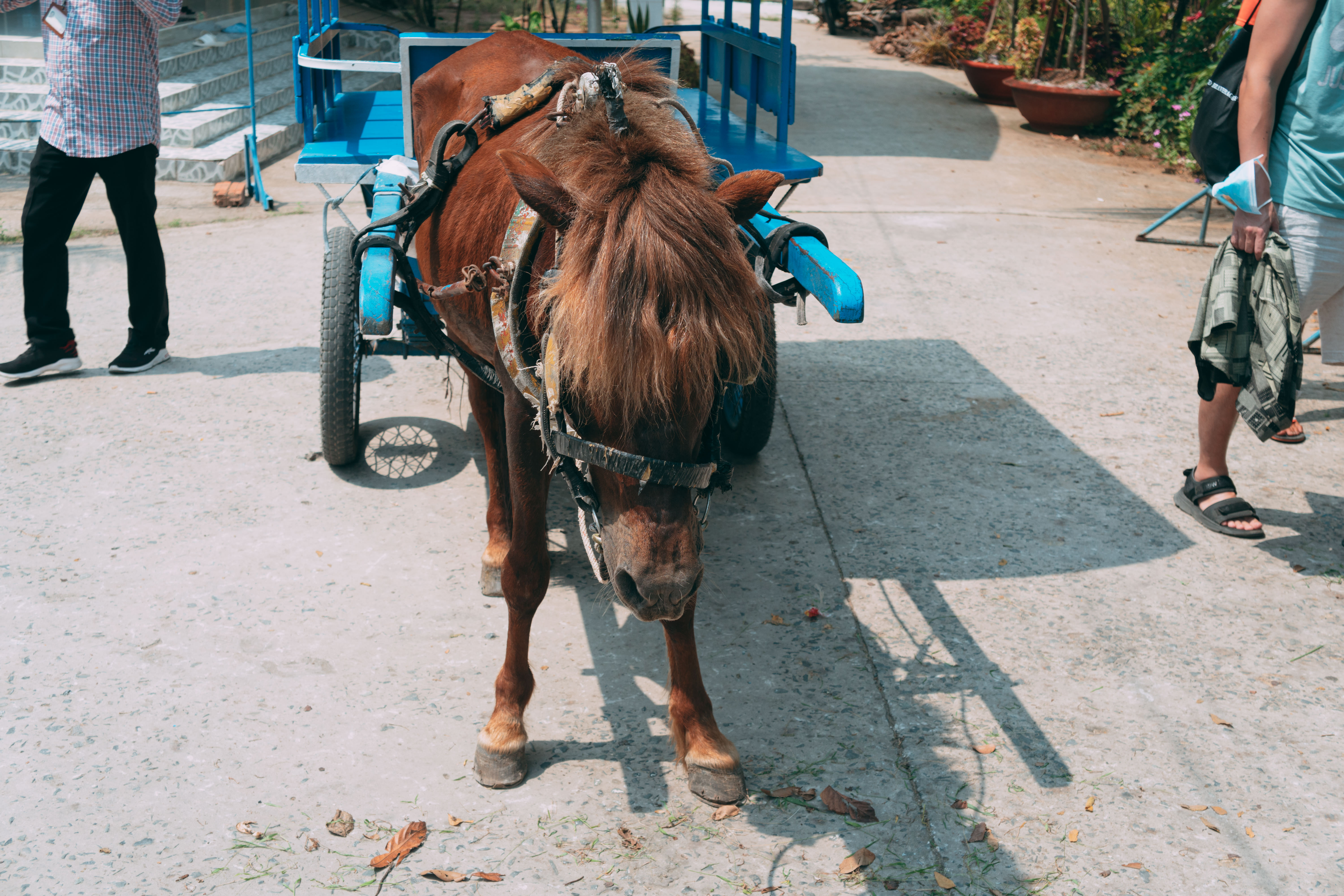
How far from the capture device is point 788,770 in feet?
8.50

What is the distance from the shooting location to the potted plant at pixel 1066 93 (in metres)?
10.3

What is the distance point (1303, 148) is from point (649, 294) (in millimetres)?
2789

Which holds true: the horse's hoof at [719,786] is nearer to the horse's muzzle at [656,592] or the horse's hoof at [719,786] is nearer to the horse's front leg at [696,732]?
the horse's front leg at [696,732]

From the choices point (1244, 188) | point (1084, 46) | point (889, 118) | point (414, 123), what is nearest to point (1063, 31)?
point (1084, 46)

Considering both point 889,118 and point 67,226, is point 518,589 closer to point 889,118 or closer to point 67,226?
point 67,226

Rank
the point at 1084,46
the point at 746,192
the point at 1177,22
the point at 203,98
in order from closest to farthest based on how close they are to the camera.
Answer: the point at 746,192
the point at 203,98
the point at 1177,22
the point at 1084,46

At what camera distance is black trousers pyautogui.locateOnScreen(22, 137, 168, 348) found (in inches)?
177

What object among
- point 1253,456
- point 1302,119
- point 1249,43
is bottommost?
point 1253,456

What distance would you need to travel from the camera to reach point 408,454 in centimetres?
425

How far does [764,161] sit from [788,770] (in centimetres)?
284

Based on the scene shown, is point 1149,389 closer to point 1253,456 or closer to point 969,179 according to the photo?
point 1253,456

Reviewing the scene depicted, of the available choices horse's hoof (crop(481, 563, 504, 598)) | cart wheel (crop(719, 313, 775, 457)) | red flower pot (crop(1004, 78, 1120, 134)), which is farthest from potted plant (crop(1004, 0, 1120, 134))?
horse's hoof (crop(481, 563, 504, 598))

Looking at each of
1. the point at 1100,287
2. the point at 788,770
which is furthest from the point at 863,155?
the point at 788,770

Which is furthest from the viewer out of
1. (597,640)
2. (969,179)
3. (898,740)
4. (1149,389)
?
(969,179)
